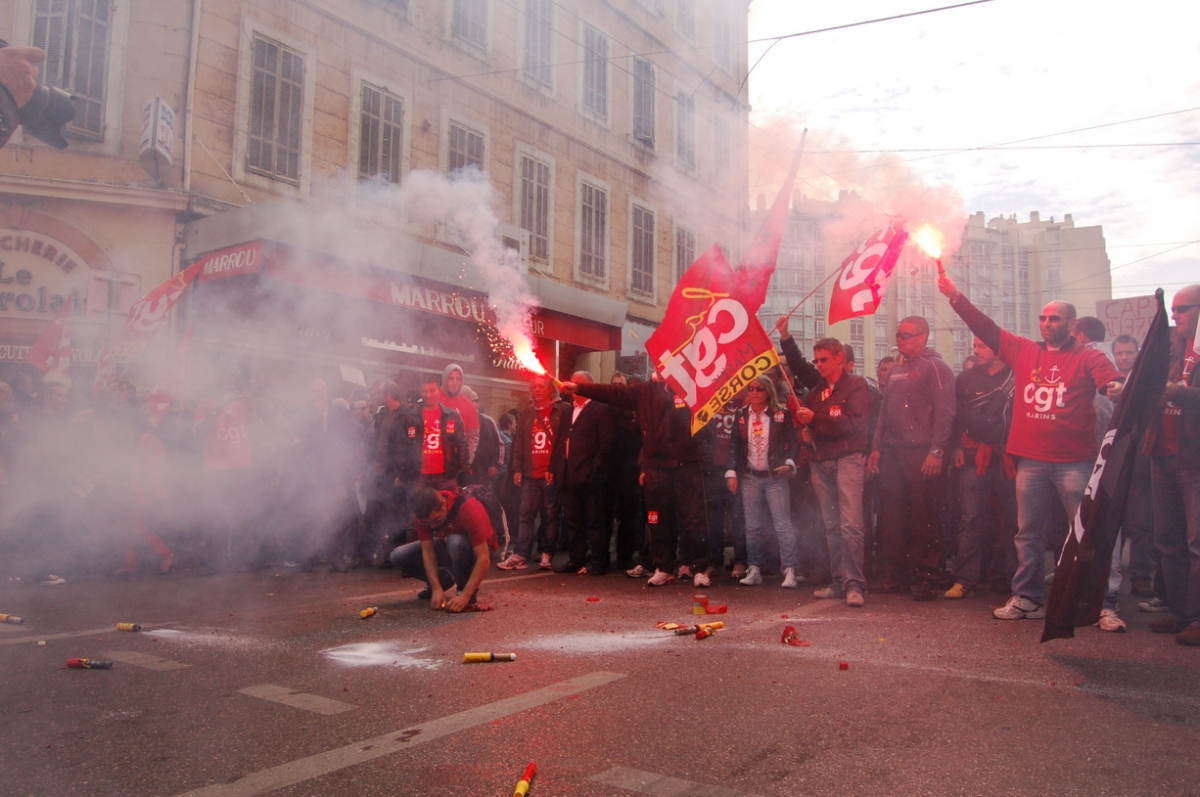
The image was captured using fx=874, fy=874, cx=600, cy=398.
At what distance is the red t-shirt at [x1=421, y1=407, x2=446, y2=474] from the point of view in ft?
23.0

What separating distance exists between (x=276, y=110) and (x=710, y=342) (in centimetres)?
791

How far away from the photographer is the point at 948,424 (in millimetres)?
6352

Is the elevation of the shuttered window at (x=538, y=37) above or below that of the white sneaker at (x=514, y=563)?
above

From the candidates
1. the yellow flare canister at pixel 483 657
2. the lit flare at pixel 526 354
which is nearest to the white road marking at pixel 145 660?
the yellow flare canister at pixel 483 657

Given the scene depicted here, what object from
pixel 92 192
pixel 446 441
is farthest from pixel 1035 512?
pixel 92 192

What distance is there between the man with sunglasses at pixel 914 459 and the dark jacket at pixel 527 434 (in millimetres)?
3284

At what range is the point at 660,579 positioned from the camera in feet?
24.2

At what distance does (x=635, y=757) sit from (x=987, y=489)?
14.7 ft

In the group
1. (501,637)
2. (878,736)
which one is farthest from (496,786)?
(501,637)

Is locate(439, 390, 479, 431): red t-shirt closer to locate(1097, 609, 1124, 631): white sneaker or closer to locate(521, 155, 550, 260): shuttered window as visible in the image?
locate(1097, 609, 1124, 631): white sneaker

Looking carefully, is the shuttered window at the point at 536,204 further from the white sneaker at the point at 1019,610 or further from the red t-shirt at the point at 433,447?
the white sneaker at the point at 1019,610

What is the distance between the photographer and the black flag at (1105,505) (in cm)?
443

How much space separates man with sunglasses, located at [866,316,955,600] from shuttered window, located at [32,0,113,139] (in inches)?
404

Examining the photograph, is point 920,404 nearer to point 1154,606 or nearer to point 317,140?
point 1154,606
